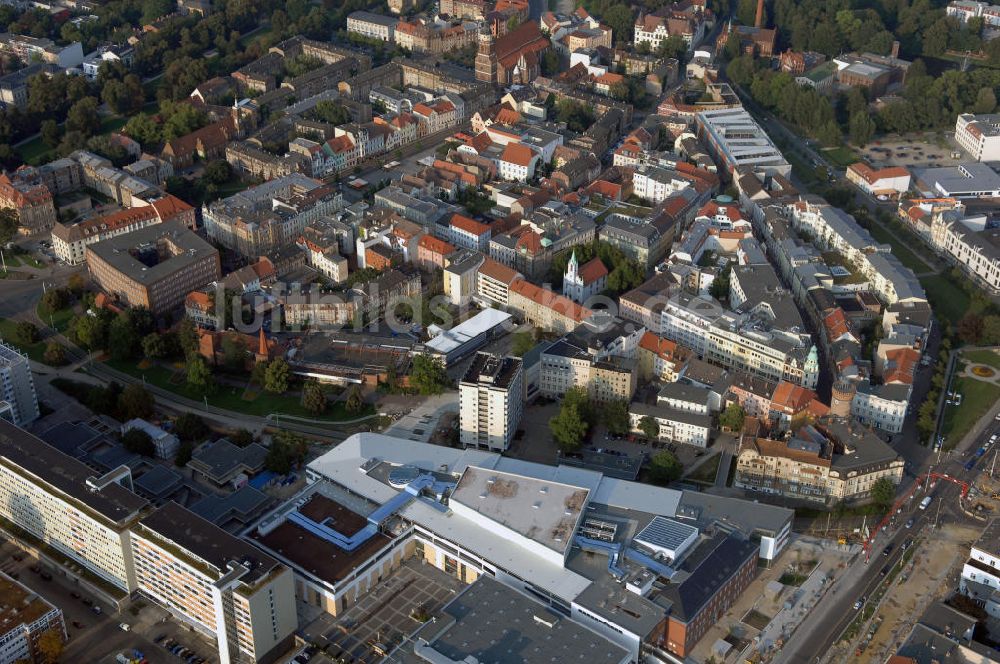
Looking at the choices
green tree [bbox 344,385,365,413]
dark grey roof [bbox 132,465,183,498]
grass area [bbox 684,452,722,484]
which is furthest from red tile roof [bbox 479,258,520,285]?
dark grey roof [bbox 132,465,183,498]

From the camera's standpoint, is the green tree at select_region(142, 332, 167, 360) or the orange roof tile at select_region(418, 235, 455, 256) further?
the orange roof tile at select_region(418, 235, 455, 256)

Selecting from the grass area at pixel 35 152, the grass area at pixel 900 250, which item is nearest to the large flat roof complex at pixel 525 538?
the grass area at pixel 900 250

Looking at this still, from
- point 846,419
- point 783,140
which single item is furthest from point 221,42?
point 846,419

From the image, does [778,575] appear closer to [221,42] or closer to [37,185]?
[37,185]

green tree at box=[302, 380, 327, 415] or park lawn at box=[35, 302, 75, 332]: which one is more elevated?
green tree at box=[302, 380, 327, 415]

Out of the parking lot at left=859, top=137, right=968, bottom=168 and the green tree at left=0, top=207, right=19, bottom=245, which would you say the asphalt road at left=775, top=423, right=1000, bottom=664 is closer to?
the parking lot at left=859, top=137, right=968, bottom=168

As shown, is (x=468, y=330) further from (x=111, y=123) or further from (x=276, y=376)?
(x=111, y=123)

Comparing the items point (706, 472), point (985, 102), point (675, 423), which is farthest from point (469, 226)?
point (985, 102)
